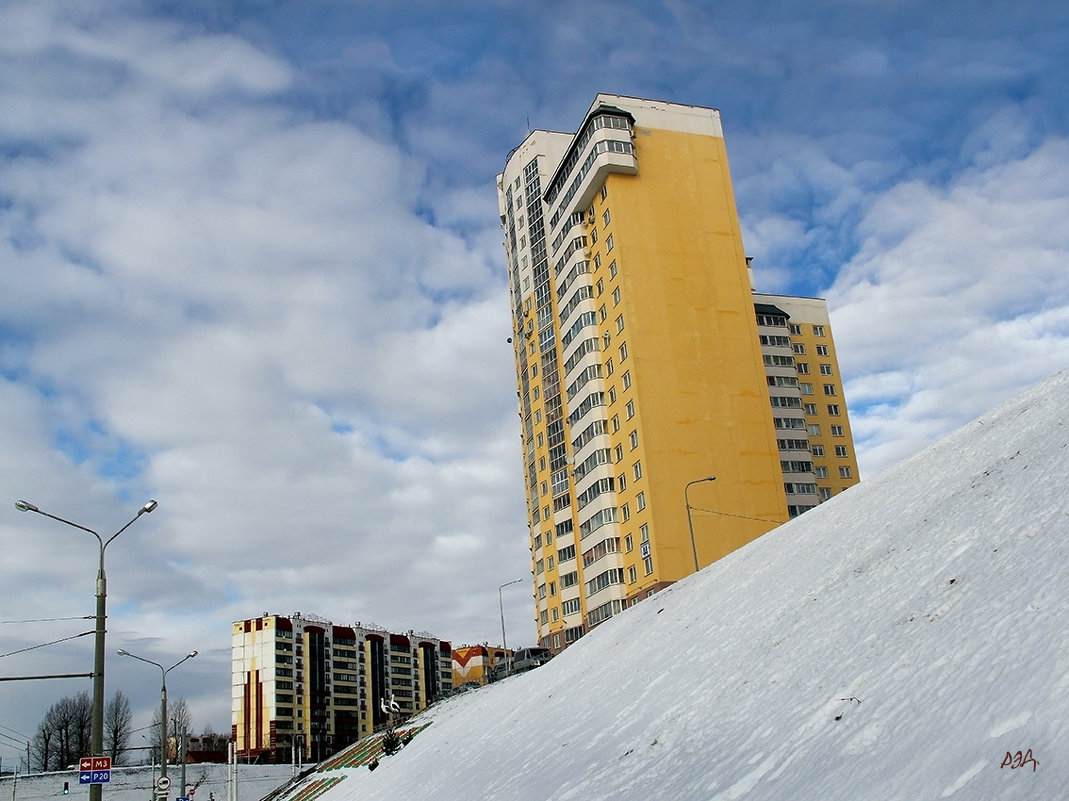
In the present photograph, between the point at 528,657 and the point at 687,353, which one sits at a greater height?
the point at 687,353

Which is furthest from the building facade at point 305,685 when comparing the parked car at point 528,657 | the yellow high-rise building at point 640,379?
the parked car at point 528,657

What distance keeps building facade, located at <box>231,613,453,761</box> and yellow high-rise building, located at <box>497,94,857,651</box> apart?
83.5 m

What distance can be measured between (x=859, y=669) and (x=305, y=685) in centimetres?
16429

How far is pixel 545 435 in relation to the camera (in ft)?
283

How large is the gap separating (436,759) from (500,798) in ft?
33.2

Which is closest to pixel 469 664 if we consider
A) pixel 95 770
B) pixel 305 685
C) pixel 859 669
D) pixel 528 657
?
pixel 305 685

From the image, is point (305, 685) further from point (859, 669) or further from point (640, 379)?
point (859, 669)

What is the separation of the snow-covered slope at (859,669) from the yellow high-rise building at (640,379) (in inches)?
1765

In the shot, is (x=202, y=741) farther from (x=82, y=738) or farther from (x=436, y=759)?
(x=436, y=759)

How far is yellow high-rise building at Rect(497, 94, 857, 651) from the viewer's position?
6906 centimetres

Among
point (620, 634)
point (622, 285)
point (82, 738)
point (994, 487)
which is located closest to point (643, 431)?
point (622, 285)

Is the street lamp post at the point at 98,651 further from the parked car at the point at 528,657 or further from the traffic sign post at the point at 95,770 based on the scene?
the parked car at the point at 528,657

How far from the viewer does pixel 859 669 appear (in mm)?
11102
